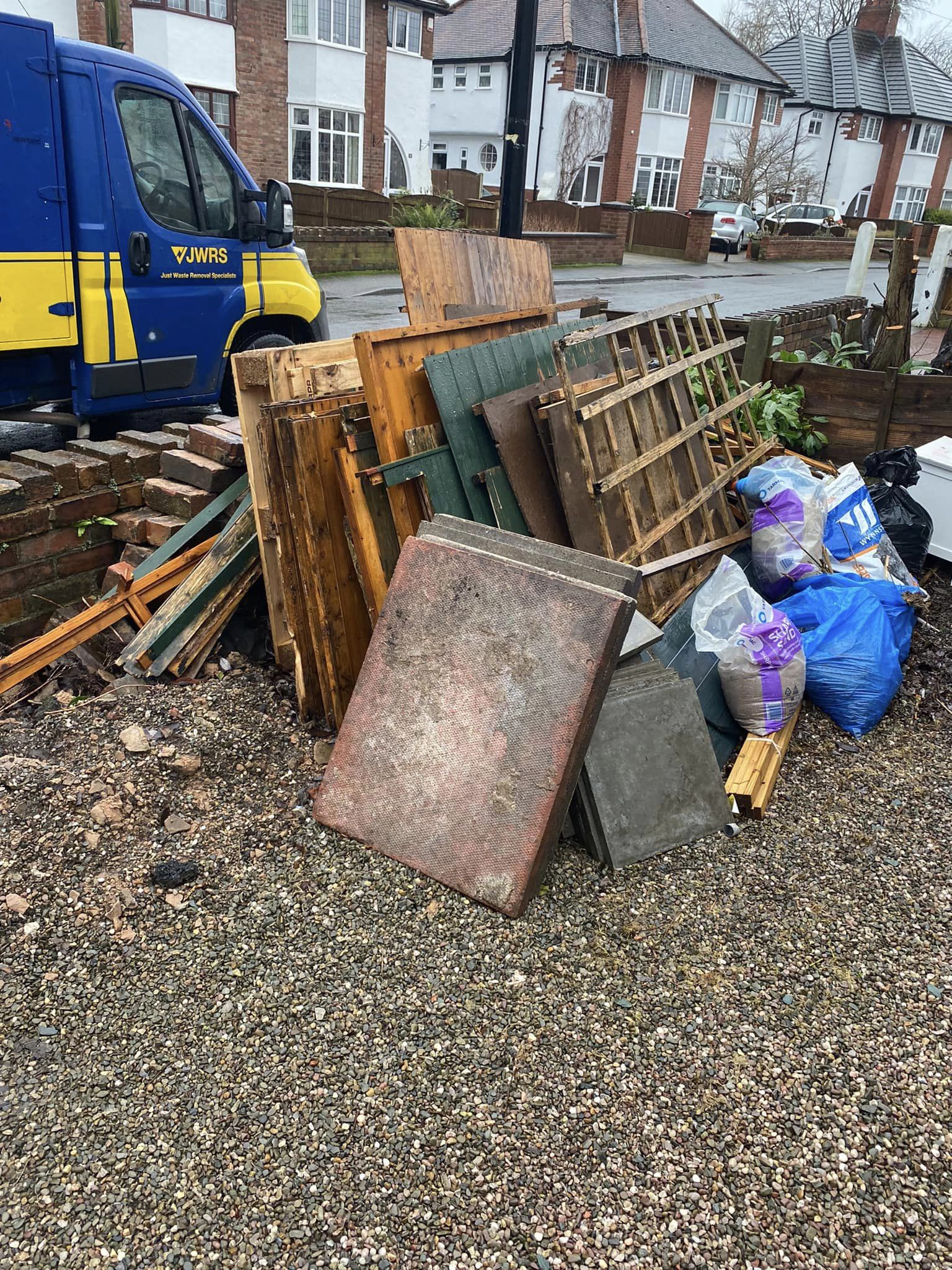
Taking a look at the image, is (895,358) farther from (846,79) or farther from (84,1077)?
(846,79)

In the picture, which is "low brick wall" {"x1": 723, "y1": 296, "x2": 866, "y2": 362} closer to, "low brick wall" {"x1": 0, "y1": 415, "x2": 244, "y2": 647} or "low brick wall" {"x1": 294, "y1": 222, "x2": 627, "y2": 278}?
"low brick wall" {"x1": 0, "y1": 415, "x2": 244, "y2": 647}

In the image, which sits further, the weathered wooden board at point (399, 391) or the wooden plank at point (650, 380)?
the wooden plank at point (650, 380)

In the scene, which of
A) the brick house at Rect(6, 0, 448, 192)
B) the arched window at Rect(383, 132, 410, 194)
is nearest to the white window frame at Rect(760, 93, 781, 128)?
the brick house at Rect(6, 0, 448, 192)

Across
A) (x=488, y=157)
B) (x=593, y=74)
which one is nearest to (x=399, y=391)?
(x=593, y=74)

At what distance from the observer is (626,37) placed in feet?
120

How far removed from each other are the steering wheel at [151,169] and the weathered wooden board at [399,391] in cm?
330

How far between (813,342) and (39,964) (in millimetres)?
7712

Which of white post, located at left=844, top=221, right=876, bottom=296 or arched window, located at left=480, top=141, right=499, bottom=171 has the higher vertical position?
arched window, located at left=480, top=141, right=499, bottom=171

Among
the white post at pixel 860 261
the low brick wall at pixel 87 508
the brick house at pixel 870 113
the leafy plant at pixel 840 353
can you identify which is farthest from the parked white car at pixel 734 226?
the low brick wall at pixel 87 508

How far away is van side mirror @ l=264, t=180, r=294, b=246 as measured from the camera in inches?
275

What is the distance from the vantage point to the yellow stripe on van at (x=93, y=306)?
20.0ft

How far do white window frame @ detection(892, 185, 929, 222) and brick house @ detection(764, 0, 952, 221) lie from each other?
0.05 metres

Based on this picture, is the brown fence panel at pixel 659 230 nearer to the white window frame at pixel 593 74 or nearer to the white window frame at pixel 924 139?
the white window frame at pixel 593 74

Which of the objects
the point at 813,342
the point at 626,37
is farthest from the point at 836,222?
the point at 813,342
